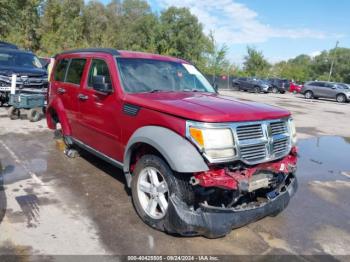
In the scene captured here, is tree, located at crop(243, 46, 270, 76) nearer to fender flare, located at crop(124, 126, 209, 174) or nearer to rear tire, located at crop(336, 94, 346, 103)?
rear tire, located at crop(336, 94, 346, 103)

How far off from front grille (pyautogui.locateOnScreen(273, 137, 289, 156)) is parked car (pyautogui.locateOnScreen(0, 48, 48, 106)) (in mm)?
9090

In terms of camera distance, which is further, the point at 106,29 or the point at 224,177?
the point at 106,29

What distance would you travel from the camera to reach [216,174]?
353cm

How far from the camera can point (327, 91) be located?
3219 cm

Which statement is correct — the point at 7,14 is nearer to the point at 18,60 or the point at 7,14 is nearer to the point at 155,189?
the point at 18,60

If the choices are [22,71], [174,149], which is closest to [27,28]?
[22,71]

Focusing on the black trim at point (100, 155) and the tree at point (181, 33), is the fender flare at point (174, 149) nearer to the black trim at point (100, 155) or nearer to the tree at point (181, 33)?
the black trim at point (100, 155)

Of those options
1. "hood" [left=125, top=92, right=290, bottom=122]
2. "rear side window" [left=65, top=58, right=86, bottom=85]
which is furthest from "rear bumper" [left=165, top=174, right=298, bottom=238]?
"rear side window" [left=65, top=58, right=86, bottom=85]

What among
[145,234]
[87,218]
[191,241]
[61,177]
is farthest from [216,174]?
[61,177]

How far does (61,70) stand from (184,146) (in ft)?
12.7

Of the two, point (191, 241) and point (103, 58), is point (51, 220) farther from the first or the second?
point (103, 58)

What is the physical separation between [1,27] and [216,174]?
28.5 meters

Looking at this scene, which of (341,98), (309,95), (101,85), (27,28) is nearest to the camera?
(101,85)

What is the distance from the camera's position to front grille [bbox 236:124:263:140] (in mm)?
3619
